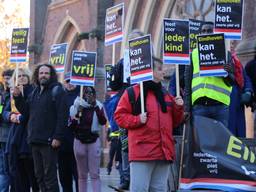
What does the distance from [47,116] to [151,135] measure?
211 cm

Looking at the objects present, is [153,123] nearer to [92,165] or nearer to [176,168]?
[176,168]

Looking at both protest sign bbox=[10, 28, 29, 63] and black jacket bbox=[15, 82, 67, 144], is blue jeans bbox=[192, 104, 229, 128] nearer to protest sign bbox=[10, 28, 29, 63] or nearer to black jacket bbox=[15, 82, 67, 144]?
black jacket bbox=[15, 82, 67, 144]

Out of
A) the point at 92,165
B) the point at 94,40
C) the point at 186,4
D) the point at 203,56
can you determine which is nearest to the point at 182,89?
the point at 203,56

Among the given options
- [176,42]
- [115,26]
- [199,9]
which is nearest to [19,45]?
[115,26]

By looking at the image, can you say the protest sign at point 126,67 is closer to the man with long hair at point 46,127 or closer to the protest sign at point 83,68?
the man with long hair at point 46,127

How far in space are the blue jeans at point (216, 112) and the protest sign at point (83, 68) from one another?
269 cm

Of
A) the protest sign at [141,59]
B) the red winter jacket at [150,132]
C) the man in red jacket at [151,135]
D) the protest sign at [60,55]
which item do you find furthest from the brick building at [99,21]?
the red winter jacket at [150,132]

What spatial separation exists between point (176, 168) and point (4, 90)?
4144mm

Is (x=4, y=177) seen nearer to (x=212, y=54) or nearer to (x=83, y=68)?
(x=83, y=68)

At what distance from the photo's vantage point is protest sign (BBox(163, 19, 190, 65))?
8.14 metres

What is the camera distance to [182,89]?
355 inches

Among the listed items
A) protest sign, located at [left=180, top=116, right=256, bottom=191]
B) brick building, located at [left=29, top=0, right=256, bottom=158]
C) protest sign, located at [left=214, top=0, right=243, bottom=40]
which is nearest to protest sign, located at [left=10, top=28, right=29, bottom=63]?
protest sign, located at [left=214, top=0, right=243, bottom=40]

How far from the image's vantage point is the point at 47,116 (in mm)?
8031

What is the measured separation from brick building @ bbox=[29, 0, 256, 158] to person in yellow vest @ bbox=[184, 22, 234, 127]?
477cm
